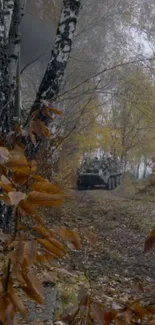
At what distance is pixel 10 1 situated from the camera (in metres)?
4.39

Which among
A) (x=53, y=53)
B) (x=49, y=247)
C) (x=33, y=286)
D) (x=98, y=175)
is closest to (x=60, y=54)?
(x=53, y=53)

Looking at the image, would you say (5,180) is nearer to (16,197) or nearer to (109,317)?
(16,197)

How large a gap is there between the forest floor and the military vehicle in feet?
25.5

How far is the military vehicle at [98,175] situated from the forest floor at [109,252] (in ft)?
25.5

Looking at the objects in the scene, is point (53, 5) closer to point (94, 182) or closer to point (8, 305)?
point (94, 182)

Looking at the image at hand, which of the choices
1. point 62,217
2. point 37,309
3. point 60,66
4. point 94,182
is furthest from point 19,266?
point 94,182

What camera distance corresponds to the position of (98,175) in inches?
977

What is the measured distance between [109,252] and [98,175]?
16050mm

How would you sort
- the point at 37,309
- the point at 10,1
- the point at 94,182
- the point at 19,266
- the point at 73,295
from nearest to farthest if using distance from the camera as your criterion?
the point at 19,266 < the point at 37,309 < the point at 10,1 < the point at 73,295 < the point at 94,182

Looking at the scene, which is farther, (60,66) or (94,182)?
(94,182)

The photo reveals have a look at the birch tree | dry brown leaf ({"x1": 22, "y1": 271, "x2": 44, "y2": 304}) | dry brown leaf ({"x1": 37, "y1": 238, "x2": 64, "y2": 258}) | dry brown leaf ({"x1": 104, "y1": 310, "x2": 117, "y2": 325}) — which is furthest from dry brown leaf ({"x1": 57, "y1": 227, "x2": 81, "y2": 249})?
the birch tree

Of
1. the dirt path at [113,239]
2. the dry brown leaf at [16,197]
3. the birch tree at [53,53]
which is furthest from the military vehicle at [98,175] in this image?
the dry brown leaf at [16,197]

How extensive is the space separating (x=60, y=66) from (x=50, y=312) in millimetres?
2518

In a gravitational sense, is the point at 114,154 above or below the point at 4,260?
above
